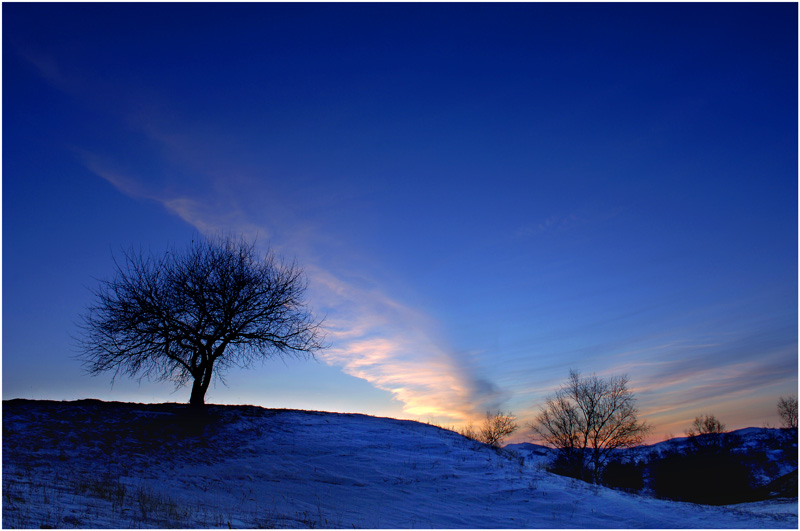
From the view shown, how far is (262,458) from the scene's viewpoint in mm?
17766

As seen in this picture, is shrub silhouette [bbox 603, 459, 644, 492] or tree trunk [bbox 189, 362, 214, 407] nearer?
tree trunk [bbox 189, 362, 214, 407]

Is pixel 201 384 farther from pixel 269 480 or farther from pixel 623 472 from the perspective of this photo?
pixel 623 472

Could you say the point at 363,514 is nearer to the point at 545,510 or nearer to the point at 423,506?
the point at 423,506

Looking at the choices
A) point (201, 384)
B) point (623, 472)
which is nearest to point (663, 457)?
point (623, 472)

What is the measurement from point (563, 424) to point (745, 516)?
1632 inches

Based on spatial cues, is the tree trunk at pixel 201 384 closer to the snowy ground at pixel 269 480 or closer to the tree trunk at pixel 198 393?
the tree trunk at pixel 198 393

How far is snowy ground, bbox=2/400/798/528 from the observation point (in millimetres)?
10680

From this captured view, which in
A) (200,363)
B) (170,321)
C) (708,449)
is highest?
(170,321)

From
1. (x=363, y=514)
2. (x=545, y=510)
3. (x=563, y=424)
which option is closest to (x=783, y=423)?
(x=563, y=424)

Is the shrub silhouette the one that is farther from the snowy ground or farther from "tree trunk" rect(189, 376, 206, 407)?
"tree trunk" rect(189, 376, 206, 407)

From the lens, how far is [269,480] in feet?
50.2

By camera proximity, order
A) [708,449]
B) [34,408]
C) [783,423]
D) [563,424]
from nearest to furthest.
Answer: [34,408] < [563,424] < [708,449] < [783,423]

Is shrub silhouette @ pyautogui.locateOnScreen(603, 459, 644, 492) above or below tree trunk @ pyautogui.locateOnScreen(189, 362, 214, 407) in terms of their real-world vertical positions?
below

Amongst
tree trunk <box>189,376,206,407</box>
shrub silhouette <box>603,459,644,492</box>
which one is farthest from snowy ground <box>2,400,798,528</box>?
shrub silhouette <box>603,459,644,492</box>
